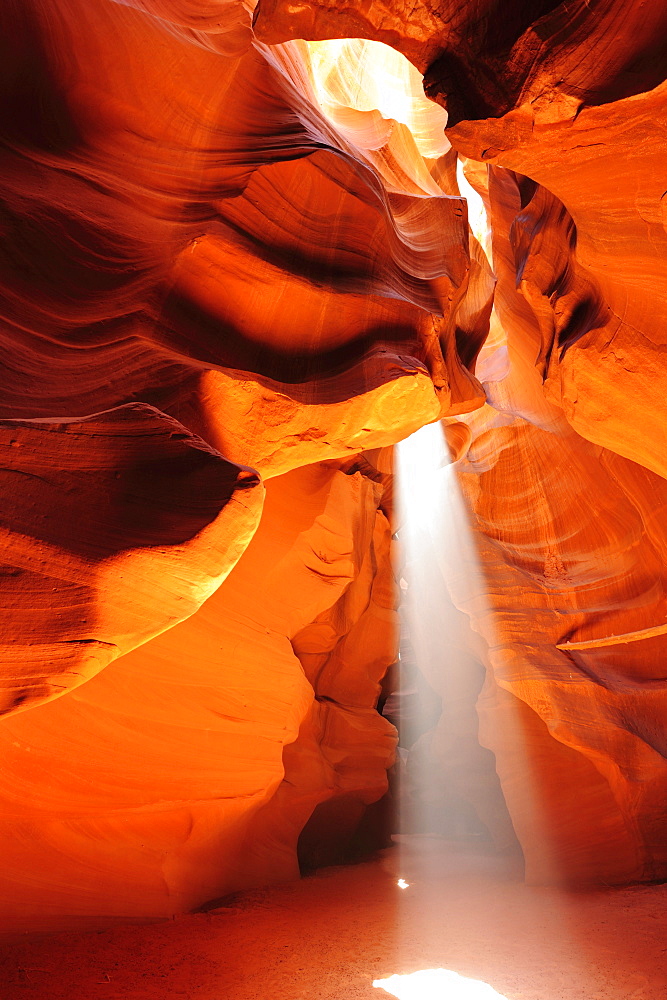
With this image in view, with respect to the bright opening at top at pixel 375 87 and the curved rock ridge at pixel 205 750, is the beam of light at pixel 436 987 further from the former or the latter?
the bright opening at top at pixel 375 87

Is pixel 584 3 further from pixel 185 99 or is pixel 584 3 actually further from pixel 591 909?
pixel 591 909

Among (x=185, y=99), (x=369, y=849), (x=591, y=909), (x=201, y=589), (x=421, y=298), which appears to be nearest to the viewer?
(x=201, y=589)

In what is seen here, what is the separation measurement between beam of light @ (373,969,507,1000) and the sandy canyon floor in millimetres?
53

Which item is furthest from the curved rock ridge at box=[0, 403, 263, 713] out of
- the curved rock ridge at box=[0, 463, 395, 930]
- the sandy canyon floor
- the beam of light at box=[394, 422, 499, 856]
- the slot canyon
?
the beam of light at box=[394, 422, 499, 856]

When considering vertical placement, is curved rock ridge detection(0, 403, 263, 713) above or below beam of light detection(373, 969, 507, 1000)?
above

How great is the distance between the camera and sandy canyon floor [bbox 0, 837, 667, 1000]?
5.02 meters

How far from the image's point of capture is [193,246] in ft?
16.2

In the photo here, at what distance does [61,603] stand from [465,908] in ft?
20.5

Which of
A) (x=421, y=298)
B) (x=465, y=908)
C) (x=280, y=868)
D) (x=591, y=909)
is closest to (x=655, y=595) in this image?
(x=591, y=909)

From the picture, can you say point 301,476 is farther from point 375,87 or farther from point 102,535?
point 375,87

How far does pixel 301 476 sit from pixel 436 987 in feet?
16.3

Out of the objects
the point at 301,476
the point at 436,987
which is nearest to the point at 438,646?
the point at 301,476

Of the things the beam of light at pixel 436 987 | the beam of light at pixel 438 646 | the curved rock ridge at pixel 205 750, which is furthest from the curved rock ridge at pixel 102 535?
the beam of light at pixel 438 646

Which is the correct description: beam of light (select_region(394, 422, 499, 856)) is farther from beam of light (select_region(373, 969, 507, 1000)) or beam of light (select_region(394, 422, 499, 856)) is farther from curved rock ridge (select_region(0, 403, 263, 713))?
curved rock ridge (select_region(0, 403, 263, 713))
